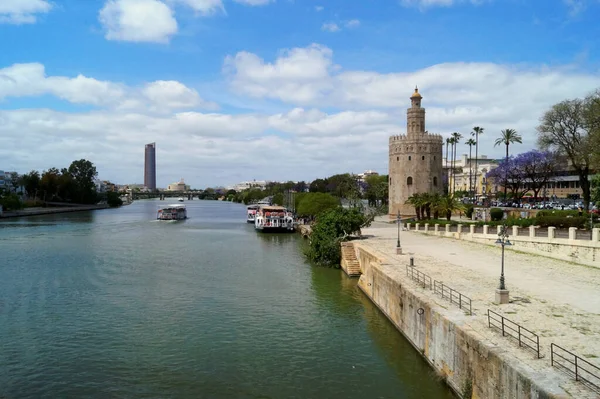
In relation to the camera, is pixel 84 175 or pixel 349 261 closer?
pixel 349 261

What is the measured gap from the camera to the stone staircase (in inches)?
1412

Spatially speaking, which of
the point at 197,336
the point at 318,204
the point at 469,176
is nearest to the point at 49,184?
the point at 318,204

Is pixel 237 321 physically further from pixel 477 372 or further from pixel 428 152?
pixel 428 152

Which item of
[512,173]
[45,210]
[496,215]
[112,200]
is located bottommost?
[45,210]

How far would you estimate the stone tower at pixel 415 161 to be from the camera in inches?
2771

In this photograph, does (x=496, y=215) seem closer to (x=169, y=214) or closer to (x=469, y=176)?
(x=169, y=214)

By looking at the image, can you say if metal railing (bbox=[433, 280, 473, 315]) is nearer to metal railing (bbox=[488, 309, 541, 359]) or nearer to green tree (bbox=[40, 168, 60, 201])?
metal railing (bbox=[488, 309, 541, 359])

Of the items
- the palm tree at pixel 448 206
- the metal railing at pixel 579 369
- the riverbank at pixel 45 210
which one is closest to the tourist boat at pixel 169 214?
the riverbank at pixel 45 210

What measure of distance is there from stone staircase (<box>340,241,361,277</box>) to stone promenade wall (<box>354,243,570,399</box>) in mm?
10502

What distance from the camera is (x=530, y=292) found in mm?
20047

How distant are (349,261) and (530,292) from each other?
58.8ft

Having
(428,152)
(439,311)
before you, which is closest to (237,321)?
(439,311)

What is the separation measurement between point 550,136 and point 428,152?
1951 cm

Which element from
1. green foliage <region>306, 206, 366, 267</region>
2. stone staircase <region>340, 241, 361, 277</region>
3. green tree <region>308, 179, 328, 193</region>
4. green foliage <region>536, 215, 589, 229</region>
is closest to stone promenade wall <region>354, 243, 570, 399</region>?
stone staircase <region>340, 241, 361, 277</region>
